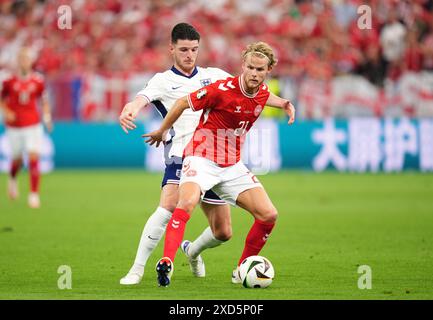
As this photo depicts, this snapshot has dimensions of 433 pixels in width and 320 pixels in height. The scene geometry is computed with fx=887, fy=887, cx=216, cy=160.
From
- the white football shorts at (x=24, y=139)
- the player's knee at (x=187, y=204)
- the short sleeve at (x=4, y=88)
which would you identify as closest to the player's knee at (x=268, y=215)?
the player's knee at (x=187, y=204)

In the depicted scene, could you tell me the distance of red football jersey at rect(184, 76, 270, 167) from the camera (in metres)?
7.52

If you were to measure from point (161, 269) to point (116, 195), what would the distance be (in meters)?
10.1

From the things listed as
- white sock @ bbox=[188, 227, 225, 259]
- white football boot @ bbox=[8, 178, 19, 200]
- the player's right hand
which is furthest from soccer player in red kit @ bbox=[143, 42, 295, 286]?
white football boot @ bbox=[8, 178, 19, 200]

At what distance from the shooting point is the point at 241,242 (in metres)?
10.9

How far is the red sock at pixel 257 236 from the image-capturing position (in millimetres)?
7583

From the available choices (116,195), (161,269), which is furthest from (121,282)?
(116,195)

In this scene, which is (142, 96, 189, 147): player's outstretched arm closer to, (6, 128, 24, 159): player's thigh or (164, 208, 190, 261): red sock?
(164, 208, 190, 261): red sock

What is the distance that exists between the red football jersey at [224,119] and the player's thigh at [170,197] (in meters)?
0.34

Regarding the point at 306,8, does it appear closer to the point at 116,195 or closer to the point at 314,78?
the point at 314,78

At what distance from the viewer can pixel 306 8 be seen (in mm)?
23781

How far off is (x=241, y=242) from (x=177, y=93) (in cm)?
332

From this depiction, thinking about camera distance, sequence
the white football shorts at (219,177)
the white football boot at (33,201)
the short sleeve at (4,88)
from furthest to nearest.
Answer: the short sleeve at (4,88)
the white football boot at (33,201)
the white football shorts at (219,177)

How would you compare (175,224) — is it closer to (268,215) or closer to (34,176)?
(268,215)

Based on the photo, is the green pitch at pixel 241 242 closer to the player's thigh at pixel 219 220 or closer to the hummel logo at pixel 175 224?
the player's thigh at pixel 219 220
